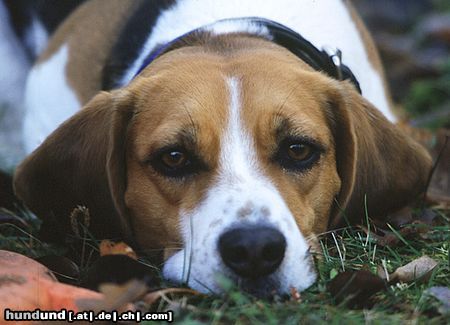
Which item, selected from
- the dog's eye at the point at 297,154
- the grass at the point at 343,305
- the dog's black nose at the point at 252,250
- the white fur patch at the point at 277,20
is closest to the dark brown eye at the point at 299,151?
the dog's eye at the point at 297,154

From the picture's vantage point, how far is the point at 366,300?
311 cm

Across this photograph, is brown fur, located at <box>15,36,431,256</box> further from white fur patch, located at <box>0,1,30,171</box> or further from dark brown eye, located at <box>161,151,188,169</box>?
white fur patch, located at <box>0,1,30,171</box>

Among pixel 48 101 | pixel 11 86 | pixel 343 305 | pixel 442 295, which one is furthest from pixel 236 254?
pixel 11 86

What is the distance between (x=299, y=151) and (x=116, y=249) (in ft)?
2.80

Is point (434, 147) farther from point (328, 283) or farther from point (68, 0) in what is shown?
point (68, 0)

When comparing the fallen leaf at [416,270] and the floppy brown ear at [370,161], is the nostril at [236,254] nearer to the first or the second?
the fallen leaf at [416,270]

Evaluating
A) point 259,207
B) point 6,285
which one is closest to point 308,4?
point 259,207

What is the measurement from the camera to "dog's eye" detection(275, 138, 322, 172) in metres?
3.55

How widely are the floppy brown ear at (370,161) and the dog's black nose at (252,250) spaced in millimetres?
803

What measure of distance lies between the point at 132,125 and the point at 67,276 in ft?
2.41

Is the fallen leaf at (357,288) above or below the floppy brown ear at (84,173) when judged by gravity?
below

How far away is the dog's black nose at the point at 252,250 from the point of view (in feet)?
9.96

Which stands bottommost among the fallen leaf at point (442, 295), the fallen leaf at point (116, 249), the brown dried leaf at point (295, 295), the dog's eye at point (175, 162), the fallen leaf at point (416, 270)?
the fallen leaf at point (116, 249)

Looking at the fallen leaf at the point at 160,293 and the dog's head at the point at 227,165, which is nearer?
the fallen leaf at the point at 160,293
